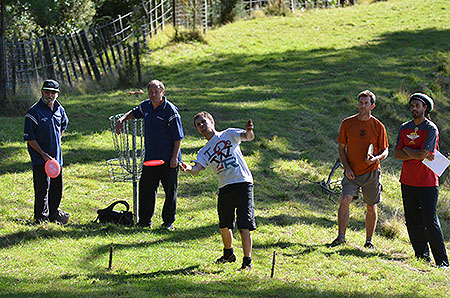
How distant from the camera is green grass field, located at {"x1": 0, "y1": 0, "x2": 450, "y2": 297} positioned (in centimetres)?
634

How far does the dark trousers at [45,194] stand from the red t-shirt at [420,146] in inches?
177

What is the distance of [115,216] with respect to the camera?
8180mm

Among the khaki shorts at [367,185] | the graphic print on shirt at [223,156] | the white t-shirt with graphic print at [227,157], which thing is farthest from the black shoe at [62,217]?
the khaki shorts at [367,185]

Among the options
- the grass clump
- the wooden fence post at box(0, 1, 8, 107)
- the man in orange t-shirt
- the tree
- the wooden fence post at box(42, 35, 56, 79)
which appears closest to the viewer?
the man in orange t-shirt

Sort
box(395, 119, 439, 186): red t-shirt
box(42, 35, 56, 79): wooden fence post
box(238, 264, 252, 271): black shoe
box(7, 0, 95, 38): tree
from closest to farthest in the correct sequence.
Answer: box(238, 264, 252, 271): black shoe, box(395, 119, 439, 186): red t-shirt, box(42, 35, 56, 79): wooden fence post, box(7, 0, 95, 38): tree

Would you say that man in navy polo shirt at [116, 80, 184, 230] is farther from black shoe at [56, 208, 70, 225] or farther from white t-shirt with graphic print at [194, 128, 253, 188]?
white t-shirt with graphic print at [194, 128, 253, 188]

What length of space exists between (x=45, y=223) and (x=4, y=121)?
6.64 meters

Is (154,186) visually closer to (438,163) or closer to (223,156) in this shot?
(223,156)

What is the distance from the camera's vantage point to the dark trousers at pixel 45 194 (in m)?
7.66

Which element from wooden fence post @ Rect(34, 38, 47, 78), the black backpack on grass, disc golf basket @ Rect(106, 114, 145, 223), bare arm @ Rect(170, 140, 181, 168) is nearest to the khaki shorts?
bare arm @ Rect(170, 140, 181, 168)

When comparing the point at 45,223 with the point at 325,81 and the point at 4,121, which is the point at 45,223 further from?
the point at 325,81

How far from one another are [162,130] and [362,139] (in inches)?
102

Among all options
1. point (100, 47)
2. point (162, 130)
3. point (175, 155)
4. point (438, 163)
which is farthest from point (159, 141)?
point (100, 47)

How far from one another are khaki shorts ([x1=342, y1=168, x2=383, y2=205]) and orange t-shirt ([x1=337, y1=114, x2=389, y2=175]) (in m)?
0.08
